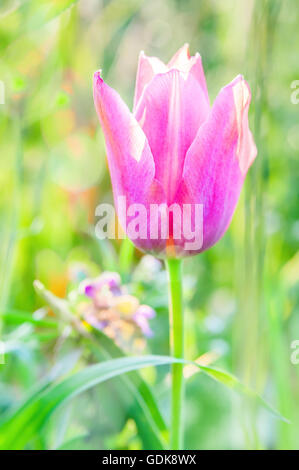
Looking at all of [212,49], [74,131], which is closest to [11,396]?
[74,131]

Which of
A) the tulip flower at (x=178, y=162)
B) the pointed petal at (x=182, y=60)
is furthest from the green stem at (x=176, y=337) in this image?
the pointed petal at (x=182, y=60)

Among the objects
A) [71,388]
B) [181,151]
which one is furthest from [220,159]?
[71,388]

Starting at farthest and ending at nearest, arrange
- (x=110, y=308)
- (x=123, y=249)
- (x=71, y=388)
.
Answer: (x=123, y=249) < (x=110, y=308) < (x=71, y=388)

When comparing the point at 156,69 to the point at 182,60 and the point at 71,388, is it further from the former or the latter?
the point at 71,388

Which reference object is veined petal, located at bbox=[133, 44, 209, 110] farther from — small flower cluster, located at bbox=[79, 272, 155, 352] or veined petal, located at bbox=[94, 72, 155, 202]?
small flower cluster, located at bbox=[79, 272, 155, 352]

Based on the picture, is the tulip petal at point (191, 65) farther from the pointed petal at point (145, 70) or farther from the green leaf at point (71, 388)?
the green leaf at point (71, 388)

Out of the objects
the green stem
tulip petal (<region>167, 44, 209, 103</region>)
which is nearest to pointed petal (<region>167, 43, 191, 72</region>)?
tulip petal (<region>167, 44, 209, 103</region>)
